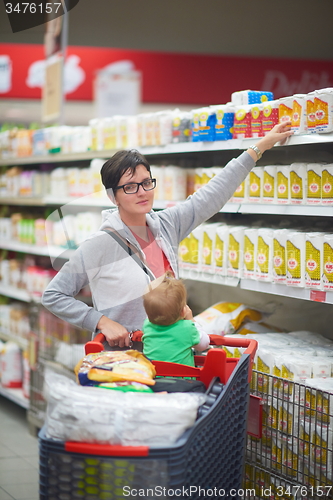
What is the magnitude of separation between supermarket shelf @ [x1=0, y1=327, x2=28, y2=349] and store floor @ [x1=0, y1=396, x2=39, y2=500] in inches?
23.1

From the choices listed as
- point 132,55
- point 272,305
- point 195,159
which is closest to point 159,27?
point 132,55

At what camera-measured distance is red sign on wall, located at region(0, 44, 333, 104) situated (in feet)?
29.0

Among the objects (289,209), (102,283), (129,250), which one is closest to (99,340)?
(102,283)

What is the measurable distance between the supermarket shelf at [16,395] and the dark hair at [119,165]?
322 cm

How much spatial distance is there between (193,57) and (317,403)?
7.47 metres

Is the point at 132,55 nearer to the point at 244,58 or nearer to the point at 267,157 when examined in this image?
the point at 244,58

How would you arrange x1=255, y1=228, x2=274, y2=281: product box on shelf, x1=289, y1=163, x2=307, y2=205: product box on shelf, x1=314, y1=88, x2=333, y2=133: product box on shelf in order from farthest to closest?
x1=255, y1=228, x2=274, y2=281: product box on shelf
x1=289, y1=163, x2=307, y2=205: product box on shelf
x1=314, y1=88, x2=333, y2=133: product box on shelf

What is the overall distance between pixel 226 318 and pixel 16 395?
2.82 m

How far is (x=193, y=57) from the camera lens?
8945mm

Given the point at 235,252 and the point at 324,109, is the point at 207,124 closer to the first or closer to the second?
the point at 235,252

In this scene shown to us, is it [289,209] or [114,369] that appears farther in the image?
[289,209]

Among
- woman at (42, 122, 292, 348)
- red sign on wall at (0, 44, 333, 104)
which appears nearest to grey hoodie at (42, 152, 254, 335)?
woman at (42, 122, 292, 348)

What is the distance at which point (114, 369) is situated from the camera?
1.75 metres

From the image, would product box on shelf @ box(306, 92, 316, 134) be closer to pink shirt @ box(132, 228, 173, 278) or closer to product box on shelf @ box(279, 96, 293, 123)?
product box on shelf @ box(279, 96, 293, 123)
